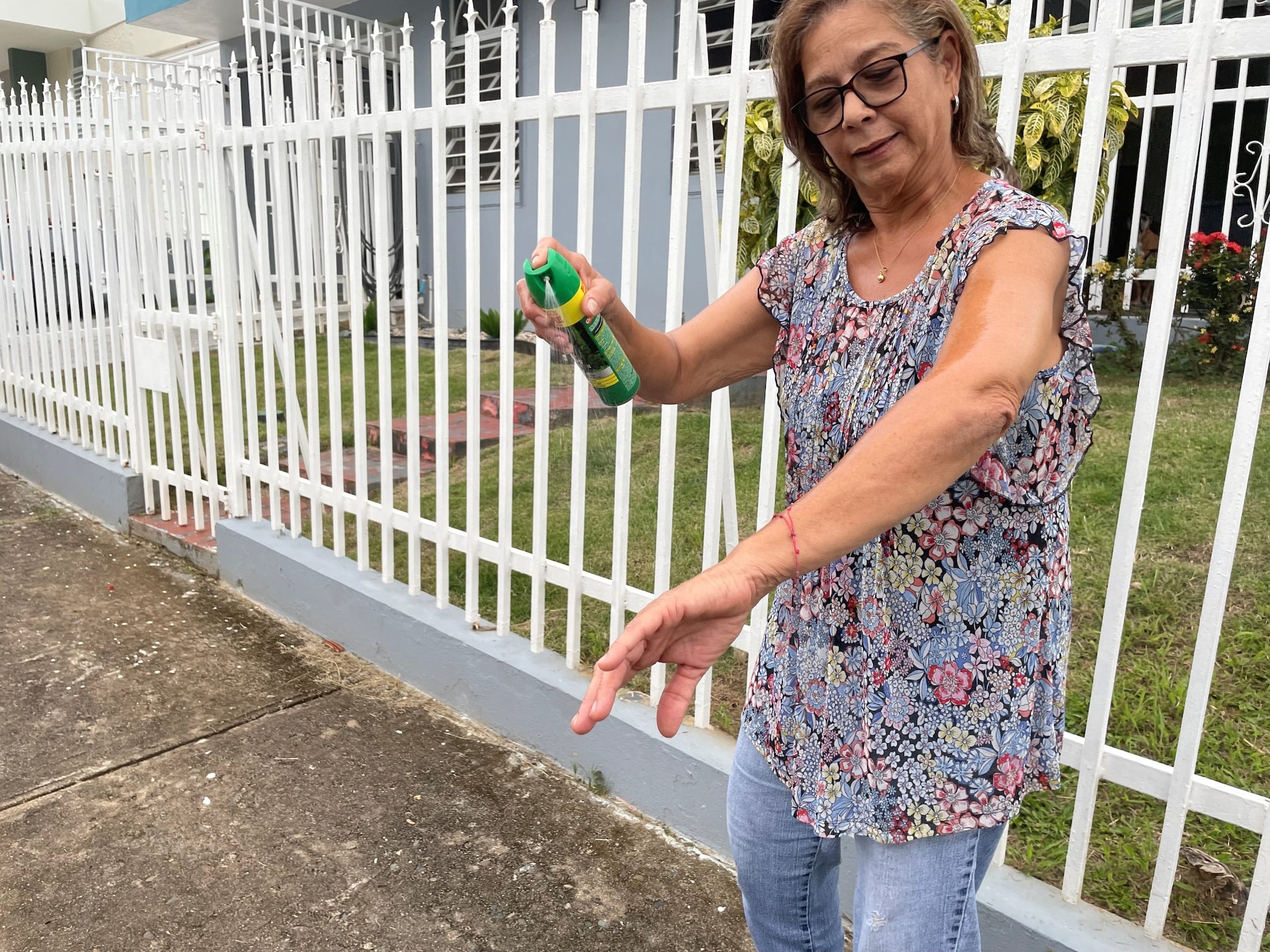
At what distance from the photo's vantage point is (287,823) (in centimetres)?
287

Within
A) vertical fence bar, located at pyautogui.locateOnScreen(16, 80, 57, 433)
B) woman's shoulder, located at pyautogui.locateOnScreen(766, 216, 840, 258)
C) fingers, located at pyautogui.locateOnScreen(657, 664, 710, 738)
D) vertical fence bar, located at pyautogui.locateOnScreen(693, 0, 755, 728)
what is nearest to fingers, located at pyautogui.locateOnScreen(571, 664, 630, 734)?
fingers, located at pyautogui.locateOnScreen(657, 664, 710, 738)

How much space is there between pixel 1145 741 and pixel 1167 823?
2.63 ft

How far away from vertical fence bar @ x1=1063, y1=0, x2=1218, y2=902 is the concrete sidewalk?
34.1 inches

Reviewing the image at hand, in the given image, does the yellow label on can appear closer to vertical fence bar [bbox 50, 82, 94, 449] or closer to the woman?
the woman

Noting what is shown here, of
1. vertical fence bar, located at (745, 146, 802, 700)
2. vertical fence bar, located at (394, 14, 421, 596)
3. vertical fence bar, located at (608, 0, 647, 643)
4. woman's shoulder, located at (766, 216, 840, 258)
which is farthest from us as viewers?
vertical fence bar, located at (394, 14, 421, 596)

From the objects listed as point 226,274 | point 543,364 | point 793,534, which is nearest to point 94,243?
point 226,274

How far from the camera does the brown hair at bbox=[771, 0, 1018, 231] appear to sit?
1405 millimetres

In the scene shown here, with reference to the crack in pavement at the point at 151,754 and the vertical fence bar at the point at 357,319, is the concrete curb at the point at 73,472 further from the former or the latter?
the crack in pavement at the point at 151,754

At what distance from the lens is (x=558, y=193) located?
887 cm

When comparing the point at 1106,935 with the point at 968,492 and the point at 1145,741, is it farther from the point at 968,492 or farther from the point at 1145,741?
the point at 968,492

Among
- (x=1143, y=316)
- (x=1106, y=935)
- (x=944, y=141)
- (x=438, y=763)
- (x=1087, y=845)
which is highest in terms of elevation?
(x=944, y=141)

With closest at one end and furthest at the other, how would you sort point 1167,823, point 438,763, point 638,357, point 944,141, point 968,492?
point 968,492 < point 944,141 < point 638,357 < point 1167,823 < point 438,763

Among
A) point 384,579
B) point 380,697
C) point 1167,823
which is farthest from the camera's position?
Result: point 384,579

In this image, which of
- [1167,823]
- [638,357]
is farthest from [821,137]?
[1167,823]
